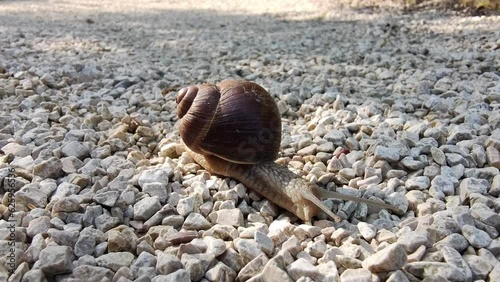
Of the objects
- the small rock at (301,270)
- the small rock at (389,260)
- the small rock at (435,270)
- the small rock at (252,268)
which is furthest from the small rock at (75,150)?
the small rock at (435,270)

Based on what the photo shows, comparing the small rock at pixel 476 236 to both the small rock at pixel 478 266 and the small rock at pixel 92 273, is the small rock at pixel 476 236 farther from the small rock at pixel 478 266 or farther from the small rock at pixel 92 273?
the small rock at pixel 92 273

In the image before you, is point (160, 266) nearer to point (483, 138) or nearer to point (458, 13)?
point (483, 138)

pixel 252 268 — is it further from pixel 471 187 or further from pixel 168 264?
Result: pixel 471 187

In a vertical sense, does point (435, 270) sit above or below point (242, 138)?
below

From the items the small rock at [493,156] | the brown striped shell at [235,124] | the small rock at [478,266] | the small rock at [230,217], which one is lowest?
the small rock at [230,217]

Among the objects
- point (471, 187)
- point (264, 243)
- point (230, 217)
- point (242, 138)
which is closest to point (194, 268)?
point (264, 243)

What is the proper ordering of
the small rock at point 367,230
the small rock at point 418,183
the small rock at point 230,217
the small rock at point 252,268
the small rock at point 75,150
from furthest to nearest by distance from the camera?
the small rock at point 75,150 → the small rock at point 418,183 → the small rock at point 230,217 → the small rock at point 367,230 → the small rock at point 252,268

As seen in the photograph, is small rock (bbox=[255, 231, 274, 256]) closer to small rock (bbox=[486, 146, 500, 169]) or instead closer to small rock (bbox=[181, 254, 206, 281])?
small rock (bbox=[181, 254, 206, 281])
